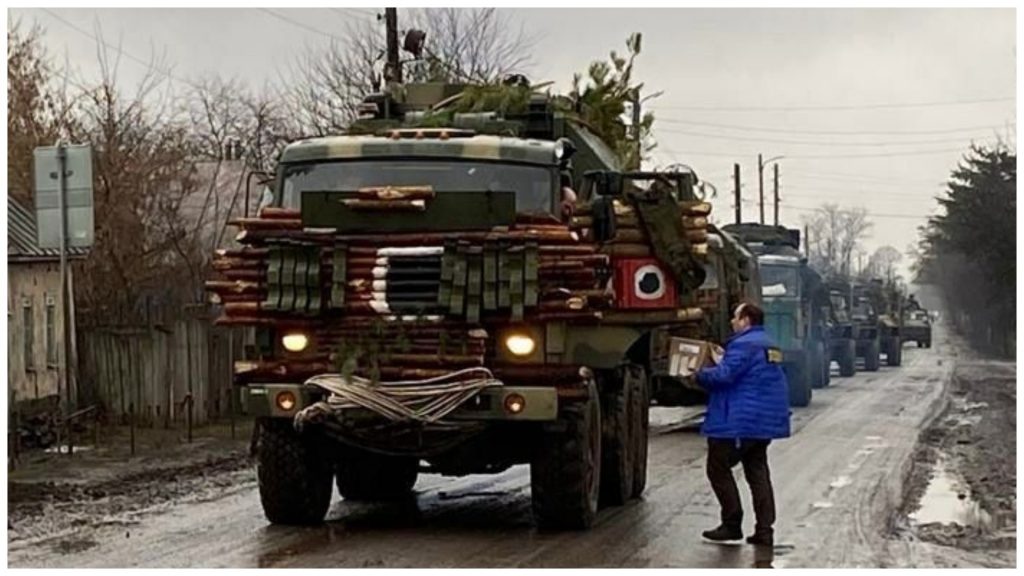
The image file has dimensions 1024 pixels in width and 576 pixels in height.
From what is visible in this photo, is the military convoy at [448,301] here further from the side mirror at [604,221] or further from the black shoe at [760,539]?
the black shoe at [760,539]

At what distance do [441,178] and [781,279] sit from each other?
19.3m

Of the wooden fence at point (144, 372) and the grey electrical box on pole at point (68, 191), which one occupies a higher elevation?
Answer: the grey electrical box on pole at point (68, 191)

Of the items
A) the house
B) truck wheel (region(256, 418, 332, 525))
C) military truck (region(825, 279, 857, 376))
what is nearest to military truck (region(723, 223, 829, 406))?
military truck (region(825, 279, 857, 376))

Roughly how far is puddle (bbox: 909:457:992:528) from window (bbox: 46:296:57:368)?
12.1 metres

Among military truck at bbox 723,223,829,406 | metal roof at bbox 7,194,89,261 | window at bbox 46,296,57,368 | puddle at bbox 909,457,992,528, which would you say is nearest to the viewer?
puddle at bbox 909,457,992,528

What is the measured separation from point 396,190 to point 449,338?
3.37 ft

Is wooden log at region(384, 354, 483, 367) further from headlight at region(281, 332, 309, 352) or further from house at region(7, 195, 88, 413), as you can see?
house at region(7, 195, 88, 413)

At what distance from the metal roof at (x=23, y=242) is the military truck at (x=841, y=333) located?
73.8 ft

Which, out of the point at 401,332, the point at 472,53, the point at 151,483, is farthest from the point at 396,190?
the point at 472,53

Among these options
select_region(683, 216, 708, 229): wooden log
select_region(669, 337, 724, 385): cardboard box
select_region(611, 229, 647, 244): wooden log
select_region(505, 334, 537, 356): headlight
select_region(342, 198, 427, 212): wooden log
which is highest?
select_region(342, 198, 427, 212): wooden log

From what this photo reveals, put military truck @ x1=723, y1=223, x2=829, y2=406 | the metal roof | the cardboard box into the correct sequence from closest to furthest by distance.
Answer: the cardboard box < the metal roof < military truck @ x1=723, y1=223, x2=829, y2=406

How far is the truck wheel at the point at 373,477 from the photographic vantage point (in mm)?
13570

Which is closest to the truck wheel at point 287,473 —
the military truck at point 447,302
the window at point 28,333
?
the military truck at point 447,302

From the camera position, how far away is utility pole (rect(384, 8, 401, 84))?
25.6 m
